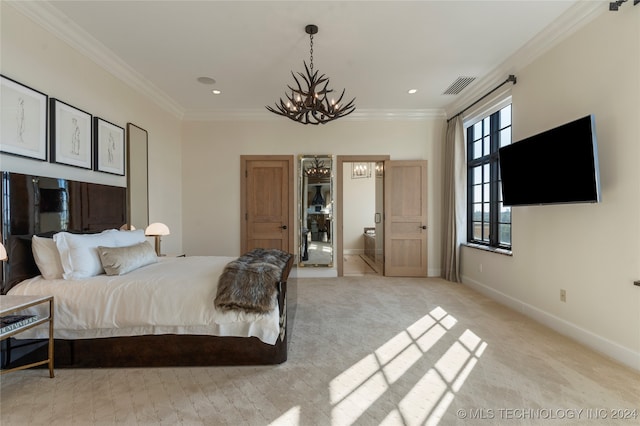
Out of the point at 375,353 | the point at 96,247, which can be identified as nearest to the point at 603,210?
the point at 375,353

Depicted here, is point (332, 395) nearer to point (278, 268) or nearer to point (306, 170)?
point (278, 268)

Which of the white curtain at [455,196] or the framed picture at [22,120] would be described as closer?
the framed picture at [22,120]

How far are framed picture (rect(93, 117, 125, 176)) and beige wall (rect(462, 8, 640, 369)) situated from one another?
4.87 metres

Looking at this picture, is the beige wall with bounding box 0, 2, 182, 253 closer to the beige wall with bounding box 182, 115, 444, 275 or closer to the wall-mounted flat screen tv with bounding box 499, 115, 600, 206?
the beige wall with bounding box 182, 115, 444, 275

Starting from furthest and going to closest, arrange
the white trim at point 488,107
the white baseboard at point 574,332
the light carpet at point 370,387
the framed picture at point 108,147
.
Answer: the white trim at point 488,107 < the framed picture at point 108,147 < the white baseboard at point 574,332 < the light carpet at point 370,387

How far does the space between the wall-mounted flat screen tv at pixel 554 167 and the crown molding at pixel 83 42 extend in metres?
4.70

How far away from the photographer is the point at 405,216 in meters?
5.19

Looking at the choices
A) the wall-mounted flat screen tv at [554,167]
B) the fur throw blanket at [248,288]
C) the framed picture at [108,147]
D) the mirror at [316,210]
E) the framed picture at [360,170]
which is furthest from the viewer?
the framed picture at [360,170]

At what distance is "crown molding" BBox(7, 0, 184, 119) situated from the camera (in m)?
2.43

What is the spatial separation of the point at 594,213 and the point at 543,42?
6.10 ft

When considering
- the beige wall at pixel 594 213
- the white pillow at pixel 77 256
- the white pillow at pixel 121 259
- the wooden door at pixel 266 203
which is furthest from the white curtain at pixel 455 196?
the white pillow at pixel 77 256

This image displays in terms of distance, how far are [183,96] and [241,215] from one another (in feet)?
7.13

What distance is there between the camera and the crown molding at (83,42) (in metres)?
2.43

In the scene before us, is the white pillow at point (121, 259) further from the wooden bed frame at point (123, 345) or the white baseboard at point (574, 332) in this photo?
the white baseboard at point (574, 332)
